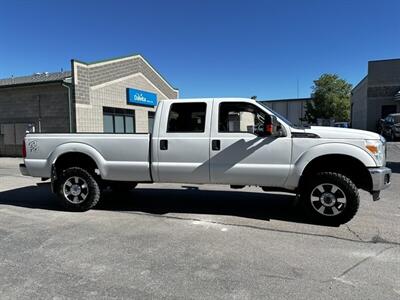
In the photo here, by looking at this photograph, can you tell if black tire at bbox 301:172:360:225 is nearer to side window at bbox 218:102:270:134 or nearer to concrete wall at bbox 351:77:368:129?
side window at bbox 218:102:270:134

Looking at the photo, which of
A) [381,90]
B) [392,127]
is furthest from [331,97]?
[392,127]

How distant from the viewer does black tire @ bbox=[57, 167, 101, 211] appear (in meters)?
6.27

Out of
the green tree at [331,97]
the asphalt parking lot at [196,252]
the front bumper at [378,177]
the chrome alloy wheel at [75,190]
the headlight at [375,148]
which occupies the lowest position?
the asphalt parking lot at [196,252]

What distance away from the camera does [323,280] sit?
3496mm

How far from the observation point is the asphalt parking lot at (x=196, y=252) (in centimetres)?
333

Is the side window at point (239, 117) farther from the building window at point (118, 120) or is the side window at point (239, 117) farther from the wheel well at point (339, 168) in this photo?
the building window at point (118, 120)

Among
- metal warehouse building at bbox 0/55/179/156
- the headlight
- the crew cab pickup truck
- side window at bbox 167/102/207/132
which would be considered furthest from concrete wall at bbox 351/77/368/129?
side window at bbox 167/102/207/132

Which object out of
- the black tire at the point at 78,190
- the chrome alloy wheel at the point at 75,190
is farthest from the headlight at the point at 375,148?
the chrome alloy wheel at the point at 75,190

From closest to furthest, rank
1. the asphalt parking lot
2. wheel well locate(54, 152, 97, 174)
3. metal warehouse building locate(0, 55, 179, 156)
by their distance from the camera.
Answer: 1. the asphalt parking lot
2. wheel well locate(54, 152, 97, 174)
3. metal warehouse building locate(0, 55, 179, 156)

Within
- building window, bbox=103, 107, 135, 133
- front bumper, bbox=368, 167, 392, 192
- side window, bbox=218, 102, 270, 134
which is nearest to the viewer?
front bumper, bbox=368, 167, 392, 192

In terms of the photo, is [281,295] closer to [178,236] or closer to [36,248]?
[178,236]

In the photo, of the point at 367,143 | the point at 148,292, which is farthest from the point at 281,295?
the point at 367,143

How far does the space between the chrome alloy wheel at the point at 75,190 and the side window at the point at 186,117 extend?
2034 mm

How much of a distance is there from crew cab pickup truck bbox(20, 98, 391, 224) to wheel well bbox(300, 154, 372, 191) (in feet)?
0.05
